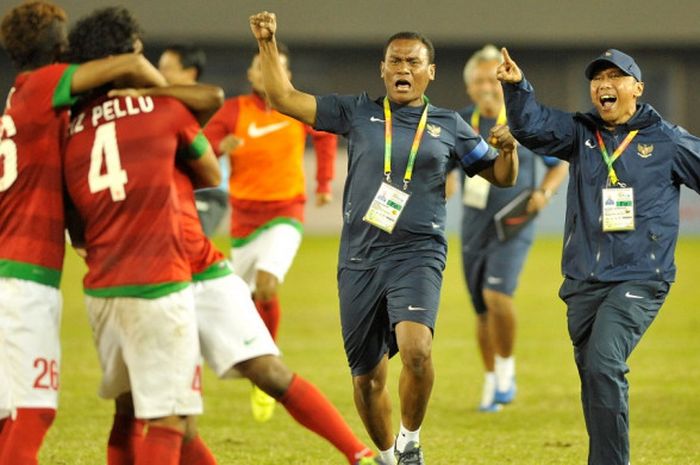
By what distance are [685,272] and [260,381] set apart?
15664mm

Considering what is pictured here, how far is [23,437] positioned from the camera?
5.52 meters

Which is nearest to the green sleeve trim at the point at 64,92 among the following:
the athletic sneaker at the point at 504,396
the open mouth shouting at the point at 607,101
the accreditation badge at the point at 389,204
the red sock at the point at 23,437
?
the red sock at the point at 23,437

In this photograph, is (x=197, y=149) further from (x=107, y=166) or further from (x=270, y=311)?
(x=270, y=311)

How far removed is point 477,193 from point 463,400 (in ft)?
5.32

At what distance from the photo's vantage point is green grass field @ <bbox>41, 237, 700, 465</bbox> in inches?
316

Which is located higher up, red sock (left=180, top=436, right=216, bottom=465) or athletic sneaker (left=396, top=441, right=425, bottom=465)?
Answer: red sock (left=180, top=436, right=216, bottom=465)

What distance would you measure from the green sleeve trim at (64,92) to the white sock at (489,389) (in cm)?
522

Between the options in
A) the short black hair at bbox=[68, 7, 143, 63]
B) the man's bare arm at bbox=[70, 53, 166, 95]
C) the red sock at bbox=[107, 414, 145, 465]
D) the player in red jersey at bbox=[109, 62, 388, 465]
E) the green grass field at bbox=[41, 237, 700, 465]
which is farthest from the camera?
the green grass field at bbox=[41, 237, 700, 465]

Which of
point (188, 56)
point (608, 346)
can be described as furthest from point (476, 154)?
point (188, 56)

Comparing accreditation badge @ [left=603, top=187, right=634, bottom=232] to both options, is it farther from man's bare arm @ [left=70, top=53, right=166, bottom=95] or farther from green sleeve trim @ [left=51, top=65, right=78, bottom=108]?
green sleeve trim @ [left=51, top=65, right=78, bottom=108]

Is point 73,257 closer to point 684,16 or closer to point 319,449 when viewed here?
point 319,449

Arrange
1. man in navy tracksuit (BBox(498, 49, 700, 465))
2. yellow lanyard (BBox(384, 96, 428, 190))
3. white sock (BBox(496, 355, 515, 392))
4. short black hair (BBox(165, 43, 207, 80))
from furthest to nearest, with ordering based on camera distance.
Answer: short black hair (BBox(165, 43, 207, 80)) < white sock (BBox(496, 355, 515, 392)) < yellow lanyard (BBox(384, 96, 428, 190)) < man in navy tracksuit (BBox(498, 49, 700, 465))

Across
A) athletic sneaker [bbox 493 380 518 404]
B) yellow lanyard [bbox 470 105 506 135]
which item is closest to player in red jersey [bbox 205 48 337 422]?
yellow lanyard [bbox 470 105 506 135]

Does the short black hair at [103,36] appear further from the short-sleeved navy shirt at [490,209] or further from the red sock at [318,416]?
the short-sleeved navy shirt at [490,209]
